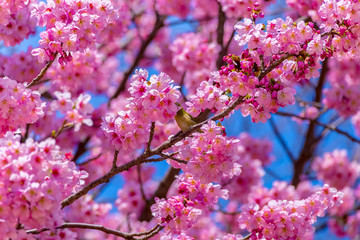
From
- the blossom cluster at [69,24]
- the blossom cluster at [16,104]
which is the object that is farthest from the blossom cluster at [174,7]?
the blossom cluster at [16,104]

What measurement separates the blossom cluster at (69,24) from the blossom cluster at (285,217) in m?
1.72

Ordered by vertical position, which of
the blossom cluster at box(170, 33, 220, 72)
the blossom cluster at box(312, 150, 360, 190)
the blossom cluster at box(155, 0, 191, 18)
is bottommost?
the blossom cluster at box(312, 150, 360, 190)

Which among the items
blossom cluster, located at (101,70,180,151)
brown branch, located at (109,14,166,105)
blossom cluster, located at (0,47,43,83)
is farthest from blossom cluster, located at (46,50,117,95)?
blossom cluster, located at (101,70,180,151)

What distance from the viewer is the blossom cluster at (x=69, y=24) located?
3262 mm

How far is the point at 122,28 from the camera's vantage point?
6352 millimetres

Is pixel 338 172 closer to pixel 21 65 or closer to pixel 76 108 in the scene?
pixel 76 108

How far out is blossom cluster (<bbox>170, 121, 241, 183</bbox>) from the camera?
3.00m

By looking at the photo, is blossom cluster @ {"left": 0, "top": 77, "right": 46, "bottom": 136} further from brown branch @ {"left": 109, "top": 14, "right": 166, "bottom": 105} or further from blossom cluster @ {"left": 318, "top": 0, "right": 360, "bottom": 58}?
brown branch @ {"left": 109, "top": 14, "right": 166, "bottom": 105}

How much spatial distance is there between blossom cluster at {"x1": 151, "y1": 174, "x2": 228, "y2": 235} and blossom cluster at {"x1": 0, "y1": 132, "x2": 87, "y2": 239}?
0.85 meters

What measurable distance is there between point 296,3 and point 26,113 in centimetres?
343

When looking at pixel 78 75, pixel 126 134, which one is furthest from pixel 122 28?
pixel 126 134

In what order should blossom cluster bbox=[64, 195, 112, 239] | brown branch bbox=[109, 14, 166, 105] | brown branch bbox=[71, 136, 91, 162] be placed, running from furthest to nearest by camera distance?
1. brown branch bbox=[109, 14, 166, 105]
2. brown branch bbox=[71, 136, 91, 162]
3. blossom cluster bbox=[64, 195, 112, 239]

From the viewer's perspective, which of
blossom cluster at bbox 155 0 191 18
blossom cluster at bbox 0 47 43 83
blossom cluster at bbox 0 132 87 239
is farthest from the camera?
blossom cluster at bbox 155 0 191 18

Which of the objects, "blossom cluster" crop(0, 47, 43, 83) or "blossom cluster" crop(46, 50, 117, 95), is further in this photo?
"blossom cluster" crop(46, 50, 117, 95)
